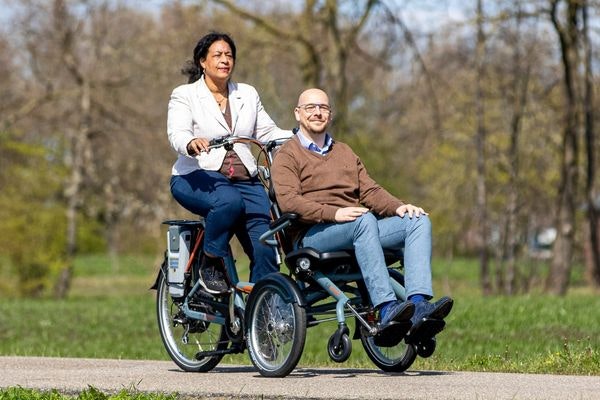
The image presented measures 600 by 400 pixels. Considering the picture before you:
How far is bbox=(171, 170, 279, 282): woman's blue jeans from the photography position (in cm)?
848

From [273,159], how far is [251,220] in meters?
0.62

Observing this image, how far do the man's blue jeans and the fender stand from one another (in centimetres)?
30

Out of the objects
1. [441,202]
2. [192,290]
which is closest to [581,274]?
[441,202]

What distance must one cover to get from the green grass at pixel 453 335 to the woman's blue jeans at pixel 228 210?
1.52 m

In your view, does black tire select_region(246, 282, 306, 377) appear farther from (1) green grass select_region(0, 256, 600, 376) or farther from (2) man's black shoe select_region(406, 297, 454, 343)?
(1) green grass select_region(0, 256, 600, 376)

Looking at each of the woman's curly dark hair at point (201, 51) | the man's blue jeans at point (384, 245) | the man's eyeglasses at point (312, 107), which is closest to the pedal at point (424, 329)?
the man's blue jeans at point (384, 245)

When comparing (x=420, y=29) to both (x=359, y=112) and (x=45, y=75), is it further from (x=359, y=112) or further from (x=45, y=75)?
(x=359, y=112)

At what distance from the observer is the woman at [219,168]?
336 inches

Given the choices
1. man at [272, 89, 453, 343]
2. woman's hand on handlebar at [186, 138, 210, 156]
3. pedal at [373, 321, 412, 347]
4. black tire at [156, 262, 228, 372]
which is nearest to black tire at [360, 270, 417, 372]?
pedal at [373, 321, 412, 347]

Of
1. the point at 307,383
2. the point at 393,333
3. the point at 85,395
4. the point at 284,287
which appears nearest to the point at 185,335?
the point at 284,287

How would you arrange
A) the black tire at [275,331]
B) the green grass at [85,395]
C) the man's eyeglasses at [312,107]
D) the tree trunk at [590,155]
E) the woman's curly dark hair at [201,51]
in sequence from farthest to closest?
the tree trunk at [590,155] → the woman's curly dark hair at [201,51] → the man's eyeglasses at [312,107] → the black tire at [275,331] → the green grass at [85,395]

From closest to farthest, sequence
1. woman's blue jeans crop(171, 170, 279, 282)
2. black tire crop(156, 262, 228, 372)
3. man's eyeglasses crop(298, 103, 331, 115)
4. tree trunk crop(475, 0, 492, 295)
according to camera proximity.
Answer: man's eyeglasses crop(298, 103, 331, 115), woman's blue jeans crop(171, 170, 279, 282), black tire crop(156, 262, 228, 372), tree trunk crop(475, 0, 492, 295)

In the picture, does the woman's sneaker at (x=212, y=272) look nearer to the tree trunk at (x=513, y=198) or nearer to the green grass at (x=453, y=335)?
the green grass at (x=453, y=335)

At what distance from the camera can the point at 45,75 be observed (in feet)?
135
